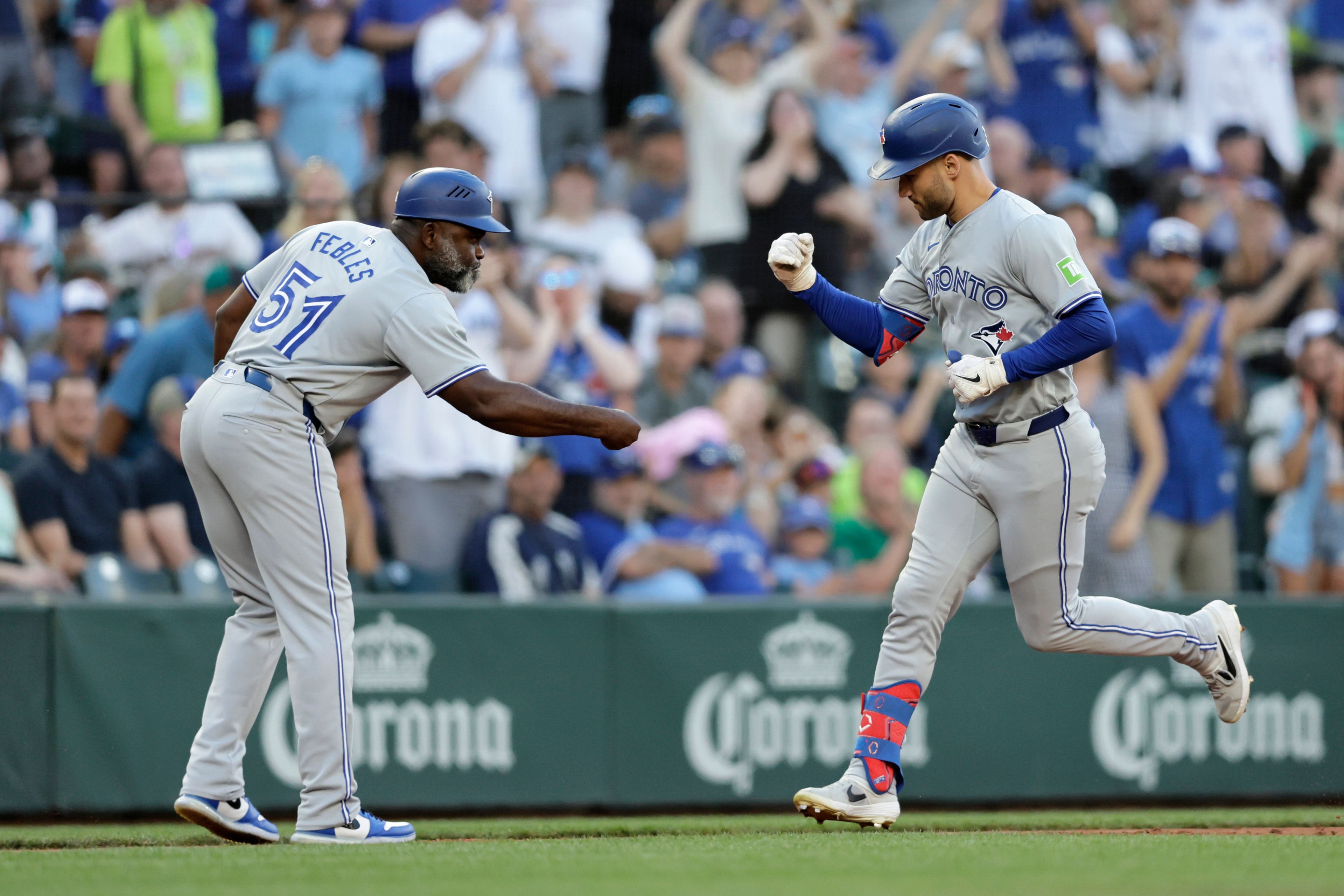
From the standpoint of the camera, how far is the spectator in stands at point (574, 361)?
8.53m

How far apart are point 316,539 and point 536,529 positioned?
3199 mm

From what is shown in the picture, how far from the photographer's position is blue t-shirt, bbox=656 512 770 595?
8.16 m

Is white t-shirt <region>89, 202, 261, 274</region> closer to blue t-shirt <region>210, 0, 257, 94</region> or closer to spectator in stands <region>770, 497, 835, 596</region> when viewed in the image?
blue t-shirt <region>210, 0, 257, 94</region>

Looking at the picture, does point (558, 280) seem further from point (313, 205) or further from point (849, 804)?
point (849, 804)

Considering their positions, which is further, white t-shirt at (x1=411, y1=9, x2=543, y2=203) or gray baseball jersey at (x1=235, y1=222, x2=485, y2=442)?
white t-shirt at (x1=411, y1=9, x2=543, y2=203)

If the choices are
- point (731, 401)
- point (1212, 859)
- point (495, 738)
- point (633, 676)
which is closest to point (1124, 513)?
point (731, 401)

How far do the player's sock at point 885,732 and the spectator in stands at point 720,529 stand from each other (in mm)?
3009

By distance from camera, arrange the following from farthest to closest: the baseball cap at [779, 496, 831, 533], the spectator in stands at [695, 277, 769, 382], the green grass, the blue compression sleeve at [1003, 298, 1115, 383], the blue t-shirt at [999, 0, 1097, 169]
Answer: the blue t-shirt at [999, 0, 1097, 169]
the spectator in stands at [695, 277, 769, 382]
the baseball cap at [779, 496, 831, 533]
the blue compression sleeve at [1003, 298, 1115, 383]
the green grass

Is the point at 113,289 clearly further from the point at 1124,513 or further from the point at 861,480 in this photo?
the point at 1124,513

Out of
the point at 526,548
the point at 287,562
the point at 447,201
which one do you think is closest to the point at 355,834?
the point at 287,562

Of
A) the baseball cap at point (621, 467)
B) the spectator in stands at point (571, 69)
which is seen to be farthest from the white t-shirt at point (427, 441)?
the spectator in stands at point (571, 69)

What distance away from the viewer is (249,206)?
880cm

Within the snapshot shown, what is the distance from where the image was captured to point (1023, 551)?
507cm

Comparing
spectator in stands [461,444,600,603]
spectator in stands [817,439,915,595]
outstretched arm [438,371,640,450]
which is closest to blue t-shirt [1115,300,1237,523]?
spectator in stands [817,439,915,595]
